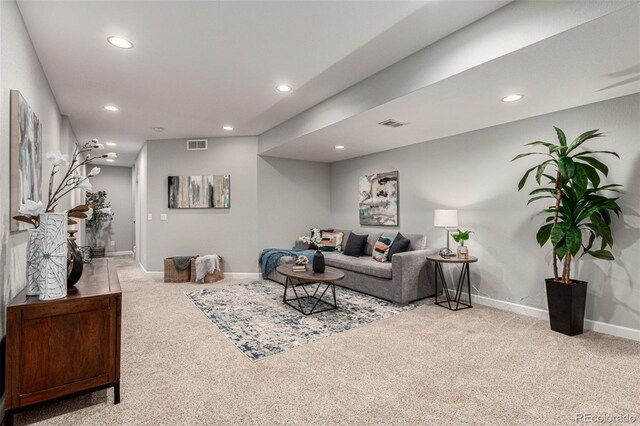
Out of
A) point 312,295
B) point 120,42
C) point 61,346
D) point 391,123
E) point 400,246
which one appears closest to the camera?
point 61,346

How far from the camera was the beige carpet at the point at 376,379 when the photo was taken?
6.24 feet

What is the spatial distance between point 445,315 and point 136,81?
4.29m

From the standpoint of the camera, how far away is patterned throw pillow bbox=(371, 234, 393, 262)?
188 inches

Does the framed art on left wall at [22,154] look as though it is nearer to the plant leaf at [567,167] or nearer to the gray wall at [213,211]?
the gray wall at [213,211]

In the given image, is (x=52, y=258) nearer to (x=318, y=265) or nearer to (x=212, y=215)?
(x=318, y=265)

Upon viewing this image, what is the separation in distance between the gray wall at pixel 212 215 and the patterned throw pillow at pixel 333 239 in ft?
4.22

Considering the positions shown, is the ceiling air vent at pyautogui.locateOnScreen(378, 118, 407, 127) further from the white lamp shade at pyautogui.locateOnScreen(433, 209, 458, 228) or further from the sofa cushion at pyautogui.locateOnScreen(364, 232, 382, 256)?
the sofa cushion at pyautogui.locateOnScreen(364, 232, 382, 256)

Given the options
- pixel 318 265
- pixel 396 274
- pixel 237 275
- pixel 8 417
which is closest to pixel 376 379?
pixel 318 265

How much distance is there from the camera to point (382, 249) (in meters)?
4.86

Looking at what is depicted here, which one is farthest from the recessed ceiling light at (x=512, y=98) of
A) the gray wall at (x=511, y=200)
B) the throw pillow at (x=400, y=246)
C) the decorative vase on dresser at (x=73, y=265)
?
the decorative vase on dresser at (x=73, y=265)

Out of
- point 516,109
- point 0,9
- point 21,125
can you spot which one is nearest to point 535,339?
point 516,109

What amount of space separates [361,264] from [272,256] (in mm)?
1607

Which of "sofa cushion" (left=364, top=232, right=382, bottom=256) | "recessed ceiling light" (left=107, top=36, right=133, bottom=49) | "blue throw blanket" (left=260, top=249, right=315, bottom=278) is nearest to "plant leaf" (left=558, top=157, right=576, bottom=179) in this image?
"sofa cushion" (left=364, top=232, right=382, bottom=256)

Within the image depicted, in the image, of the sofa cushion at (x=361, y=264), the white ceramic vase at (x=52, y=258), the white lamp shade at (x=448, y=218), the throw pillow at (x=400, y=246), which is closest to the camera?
the white ceramic vase at (x=52, y=258)
